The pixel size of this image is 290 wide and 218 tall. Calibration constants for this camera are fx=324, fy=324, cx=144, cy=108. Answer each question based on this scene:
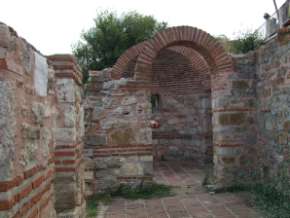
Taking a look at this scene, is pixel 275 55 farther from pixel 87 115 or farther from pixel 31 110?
pixel 31 110

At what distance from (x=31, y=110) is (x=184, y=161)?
29.5ft

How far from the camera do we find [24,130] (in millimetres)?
2057

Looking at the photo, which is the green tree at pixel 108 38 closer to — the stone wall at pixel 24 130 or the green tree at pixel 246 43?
the green tree at pixel 246 43

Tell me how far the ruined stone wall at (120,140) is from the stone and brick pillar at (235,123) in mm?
1465

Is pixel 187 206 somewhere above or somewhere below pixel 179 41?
below

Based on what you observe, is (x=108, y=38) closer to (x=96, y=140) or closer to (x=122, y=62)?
(x=122, y=62)

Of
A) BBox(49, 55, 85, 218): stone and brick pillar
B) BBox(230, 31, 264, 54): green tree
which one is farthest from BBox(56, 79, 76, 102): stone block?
BBox(230, 31, 264, 54): green tree

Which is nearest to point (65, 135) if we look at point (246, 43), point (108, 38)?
point (246, 43)

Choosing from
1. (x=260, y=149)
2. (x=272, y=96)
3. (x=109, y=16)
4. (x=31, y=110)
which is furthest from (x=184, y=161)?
(x=31, y=110)

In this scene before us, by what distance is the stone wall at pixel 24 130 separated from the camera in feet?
5.65

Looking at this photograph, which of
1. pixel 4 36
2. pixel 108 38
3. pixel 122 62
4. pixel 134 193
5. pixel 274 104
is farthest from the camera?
pixel 108 38

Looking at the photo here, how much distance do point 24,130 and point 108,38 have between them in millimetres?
11600

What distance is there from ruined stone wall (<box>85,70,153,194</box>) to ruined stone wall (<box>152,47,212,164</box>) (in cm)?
392

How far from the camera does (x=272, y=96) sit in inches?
231
